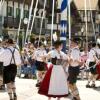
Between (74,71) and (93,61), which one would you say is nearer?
(74,71)

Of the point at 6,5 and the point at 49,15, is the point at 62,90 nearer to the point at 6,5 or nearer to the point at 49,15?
the point at 6,5

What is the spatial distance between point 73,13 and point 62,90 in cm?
6080

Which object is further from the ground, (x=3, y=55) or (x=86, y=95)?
(x=3, y=55)

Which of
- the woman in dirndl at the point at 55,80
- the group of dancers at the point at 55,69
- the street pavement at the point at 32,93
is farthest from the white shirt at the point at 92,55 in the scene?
the woman in dirndl at the point at 55,80

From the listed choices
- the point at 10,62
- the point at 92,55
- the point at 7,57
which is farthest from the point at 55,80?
the point at 92,55

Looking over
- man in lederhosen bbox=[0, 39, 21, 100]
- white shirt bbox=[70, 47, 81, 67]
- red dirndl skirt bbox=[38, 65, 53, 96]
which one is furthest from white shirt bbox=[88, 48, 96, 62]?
red dirndl skirt bbox=[38, 65, 53, 96]

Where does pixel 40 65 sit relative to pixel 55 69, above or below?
below

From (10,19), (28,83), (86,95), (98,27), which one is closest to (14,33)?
(10,19)

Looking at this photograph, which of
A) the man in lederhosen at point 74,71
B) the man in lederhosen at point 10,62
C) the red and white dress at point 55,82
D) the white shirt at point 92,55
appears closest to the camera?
the red and white dress at point 55,82

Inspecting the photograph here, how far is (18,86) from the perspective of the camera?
17469mm

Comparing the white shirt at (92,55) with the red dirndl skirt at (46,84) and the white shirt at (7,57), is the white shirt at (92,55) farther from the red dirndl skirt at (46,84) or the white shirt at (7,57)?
the red dirndl skirt at (46,84)

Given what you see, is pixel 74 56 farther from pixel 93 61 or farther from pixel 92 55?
pixel 93 61

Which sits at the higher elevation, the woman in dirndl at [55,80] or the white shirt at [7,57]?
the white shirt at [7,57]

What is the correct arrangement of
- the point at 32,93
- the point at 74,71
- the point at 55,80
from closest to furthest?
1. the point at 55,80
2. the point at 74,71
3. the point at 32,93
